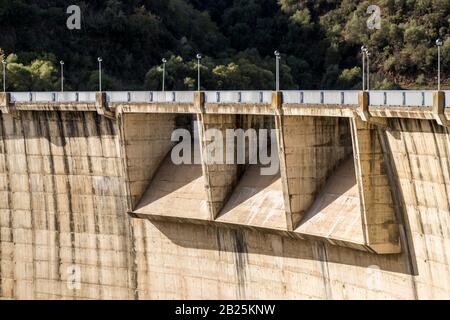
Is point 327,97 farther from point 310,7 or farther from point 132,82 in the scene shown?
point 310,7

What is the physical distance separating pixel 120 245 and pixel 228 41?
7445 cm

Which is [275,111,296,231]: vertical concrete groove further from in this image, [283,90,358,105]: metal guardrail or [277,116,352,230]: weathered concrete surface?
[283,90,358,105]: metal guardrail

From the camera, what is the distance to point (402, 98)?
48438 mm

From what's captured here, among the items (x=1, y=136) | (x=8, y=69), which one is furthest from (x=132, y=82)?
(x=1, y=136)

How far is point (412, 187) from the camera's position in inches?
1970

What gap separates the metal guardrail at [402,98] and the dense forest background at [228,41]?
52834 millimetres

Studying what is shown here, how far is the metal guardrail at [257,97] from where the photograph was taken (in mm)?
48125

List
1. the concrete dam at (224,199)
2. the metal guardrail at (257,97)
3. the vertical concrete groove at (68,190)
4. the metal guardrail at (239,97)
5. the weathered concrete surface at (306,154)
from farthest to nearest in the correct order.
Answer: the vertical concrete groove at (68,190)
the metal guardrail at (239,97)
the weathered concrete surface at (306,154)
the concrete dam at (224,199)
the metal guardrail at (257,97)

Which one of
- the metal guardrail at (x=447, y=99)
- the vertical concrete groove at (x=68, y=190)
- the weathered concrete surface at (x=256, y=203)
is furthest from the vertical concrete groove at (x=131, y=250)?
the metal guardrail at (x=447, y=99)

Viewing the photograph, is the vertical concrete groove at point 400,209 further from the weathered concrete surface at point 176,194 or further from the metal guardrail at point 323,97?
the weathered concrete surface at point 176,194

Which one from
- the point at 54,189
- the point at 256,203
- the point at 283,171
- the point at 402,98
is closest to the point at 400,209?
the point at 402,98

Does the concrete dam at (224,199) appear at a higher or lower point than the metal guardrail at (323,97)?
lower

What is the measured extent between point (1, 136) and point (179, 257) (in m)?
13.1

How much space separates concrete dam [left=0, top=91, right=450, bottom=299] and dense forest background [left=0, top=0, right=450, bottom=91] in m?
31.4
